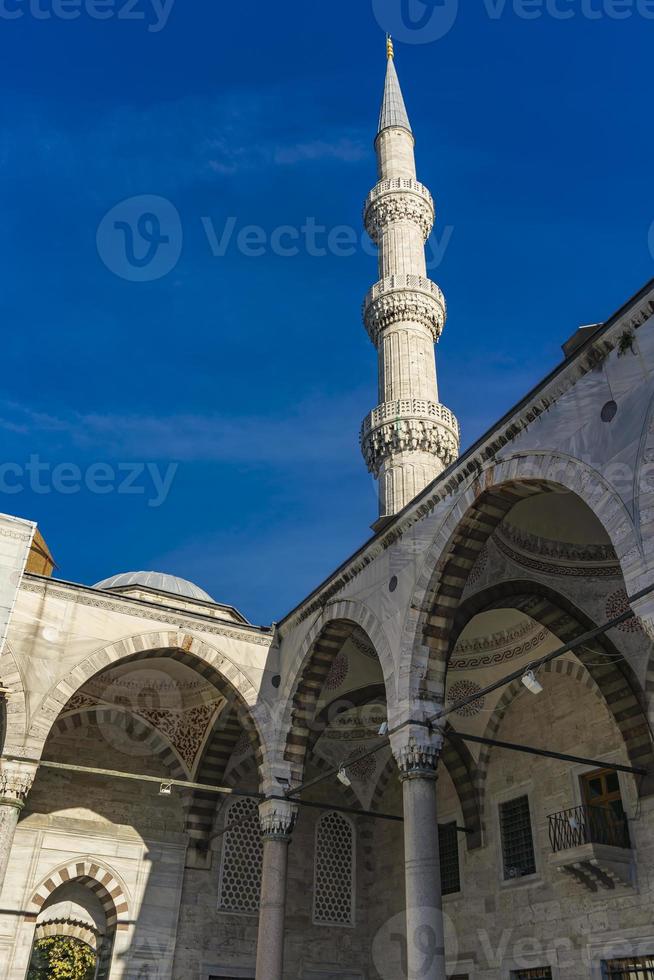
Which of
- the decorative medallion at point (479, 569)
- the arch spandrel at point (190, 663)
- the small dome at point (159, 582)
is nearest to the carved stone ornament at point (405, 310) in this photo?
the small dome at point (159, 582)

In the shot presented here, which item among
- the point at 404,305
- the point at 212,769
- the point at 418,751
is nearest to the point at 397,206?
the point at 404,305

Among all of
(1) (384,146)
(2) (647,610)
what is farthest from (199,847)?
(1) (384,146)

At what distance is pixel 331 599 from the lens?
995 centimetres

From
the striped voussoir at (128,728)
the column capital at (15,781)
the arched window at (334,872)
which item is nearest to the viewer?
the column capital at (15,781)

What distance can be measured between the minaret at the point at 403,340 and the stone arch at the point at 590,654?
474 centimetres

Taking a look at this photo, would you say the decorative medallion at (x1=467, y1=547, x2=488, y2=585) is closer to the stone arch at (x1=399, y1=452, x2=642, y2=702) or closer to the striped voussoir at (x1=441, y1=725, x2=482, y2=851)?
the stone arch at (x1=399, y1=452, x2=642, y2=702)

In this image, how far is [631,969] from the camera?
849 cm

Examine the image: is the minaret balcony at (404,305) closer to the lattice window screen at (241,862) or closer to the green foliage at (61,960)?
the lattice window screen at (241,862)

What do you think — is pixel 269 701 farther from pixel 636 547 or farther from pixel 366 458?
pixel 366 458

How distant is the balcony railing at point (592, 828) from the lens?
8.91m

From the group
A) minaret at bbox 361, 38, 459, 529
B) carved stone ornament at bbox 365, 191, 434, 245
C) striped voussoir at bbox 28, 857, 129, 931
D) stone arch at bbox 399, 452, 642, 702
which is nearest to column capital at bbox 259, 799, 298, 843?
stone arch at bbox 399, 452, 642, 702

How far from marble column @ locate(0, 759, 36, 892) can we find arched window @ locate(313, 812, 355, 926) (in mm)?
5376

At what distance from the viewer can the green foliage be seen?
34.5ft

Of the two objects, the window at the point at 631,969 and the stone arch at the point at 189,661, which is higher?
the stone arch at the point at 189,661
